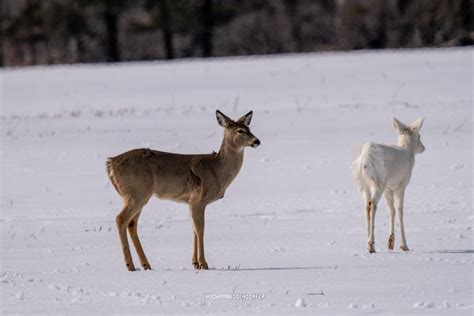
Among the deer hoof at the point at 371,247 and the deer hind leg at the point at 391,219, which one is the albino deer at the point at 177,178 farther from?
the deer hind leg at the point at 391,219

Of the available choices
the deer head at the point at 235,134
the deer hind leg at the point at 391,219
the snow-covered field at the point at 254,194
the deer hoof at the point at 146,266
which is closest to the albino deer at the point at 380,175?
the deer hind leg at the point at 391,219

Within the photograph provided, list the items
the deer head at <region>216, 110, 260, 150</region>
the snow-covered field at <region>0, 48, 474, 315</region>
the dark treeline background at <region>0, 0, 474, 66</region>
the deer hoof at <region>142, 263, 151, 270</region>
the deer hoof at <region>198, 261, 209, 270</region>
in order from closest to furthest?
the snow-covered field at <region>0, 48, 474, 315</region> < the deer hoof at <region>198, 261, 209, 270</region> < the deer hoof at <region>142, 263, 151, 270</region> < the deer head at <region>216, 110, 260, 150</region> < the dark treeline background at <region>0, 0, 474, 66</region>

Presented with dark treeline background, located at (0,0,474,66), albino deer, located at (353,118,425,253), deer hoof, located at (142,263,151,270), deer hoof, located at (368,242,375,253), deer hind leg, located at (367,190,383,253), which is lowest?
deer hoof, located at (142,263,151,270)

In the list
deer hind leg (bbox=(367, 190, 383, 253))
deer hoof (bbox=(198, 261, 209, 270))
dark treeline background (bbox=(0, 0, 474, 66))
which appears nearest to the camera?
deer hoof (bbox=(198, 261, 209, 270))

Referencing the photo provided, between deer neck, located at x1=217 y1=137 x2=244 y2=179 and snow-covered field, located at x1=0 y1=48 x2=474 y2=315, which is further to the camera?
deer neck, located at x1=217 y1=137 x2=244 y2=179

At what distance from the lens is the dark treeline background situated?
47.2 metres

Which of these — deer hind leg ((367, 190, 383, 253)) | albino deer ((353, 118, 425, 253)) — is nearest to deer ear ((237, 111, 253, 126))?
albino deer ((353, 118, 425, 253))

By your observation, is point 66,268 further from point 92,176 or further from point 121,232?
point 92,176

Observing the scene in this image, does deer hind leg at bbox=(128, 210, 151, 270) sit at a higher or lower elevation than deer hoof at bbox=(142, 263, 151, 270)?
higher

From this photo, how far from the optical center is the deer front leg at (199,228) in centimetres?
1119

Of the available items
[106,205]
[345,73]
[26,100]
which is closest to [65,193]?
[106,205]

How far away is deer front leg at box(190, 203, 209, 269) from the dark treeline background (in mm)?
34816

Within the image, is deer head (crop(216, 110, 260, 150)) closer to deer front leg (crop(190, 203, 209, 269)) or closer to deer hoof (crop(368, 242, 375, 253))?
deer front leg (crop(190, 203, 209, 269))

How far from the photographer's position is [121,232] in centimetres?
1139
